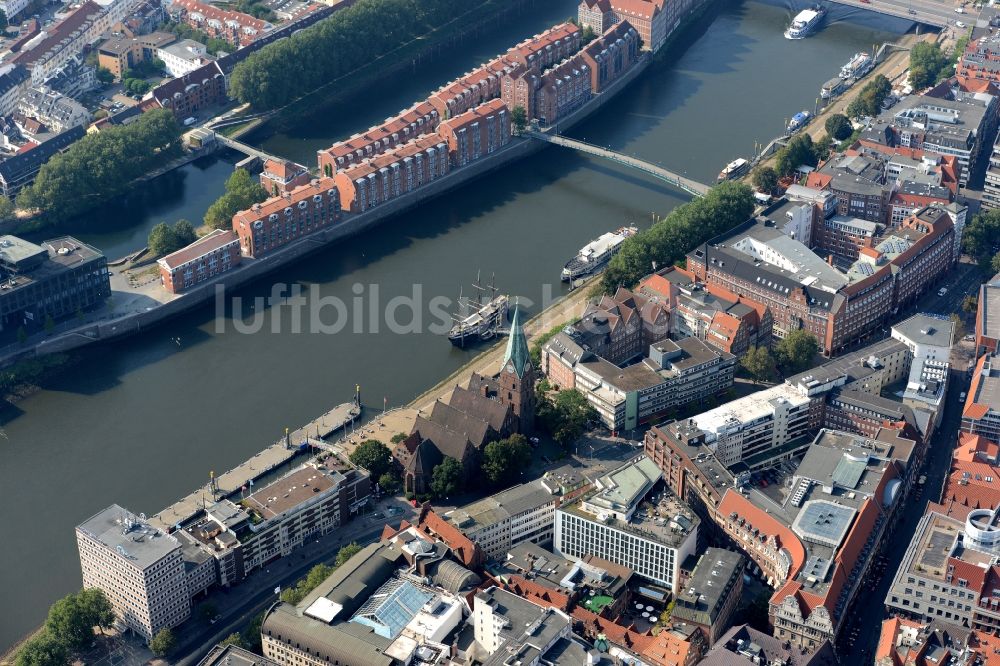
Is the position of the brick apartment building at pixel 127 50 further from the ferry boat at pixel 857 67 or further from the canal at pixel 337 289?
the ferry boat at pixel 857 67

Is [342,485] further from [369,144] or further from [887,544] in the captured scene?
[369,144]

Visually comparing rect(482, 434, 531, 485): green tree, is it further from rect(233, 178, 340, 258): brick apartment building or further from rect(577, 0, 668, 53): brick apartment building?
rect(577, 0, 668, 53): brick apartment building

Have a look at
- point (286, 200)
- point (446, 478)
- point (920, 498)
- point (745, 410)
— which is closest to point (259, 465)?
point (446, 478)

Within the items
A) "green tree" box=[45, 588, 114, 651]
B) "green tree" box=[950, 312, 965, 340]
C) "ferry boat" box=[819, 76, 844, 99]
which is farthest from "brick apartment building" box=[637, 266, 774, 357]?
"green tree" box=[45, 588, 114, 651]

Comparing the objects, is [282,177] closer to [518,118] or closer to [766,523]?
[518,118]

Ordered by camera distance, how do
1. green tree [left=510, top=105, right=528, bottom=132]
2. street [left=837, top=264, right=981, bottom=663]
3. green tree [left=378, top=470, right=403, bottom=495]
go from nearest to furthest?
1. street [left=837, top=264, right=981, bottom=663]
2. green tree [left=378, top=470, right=403, bottom=495]
3. green tree [left=510, top=105, right=528, bottom=132]

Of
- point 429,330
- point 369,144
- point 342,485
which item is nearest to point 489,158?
point 369,144

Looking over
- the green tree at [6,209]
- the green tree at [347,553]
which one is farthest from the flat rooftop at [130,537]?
the green tree at [6,209]
